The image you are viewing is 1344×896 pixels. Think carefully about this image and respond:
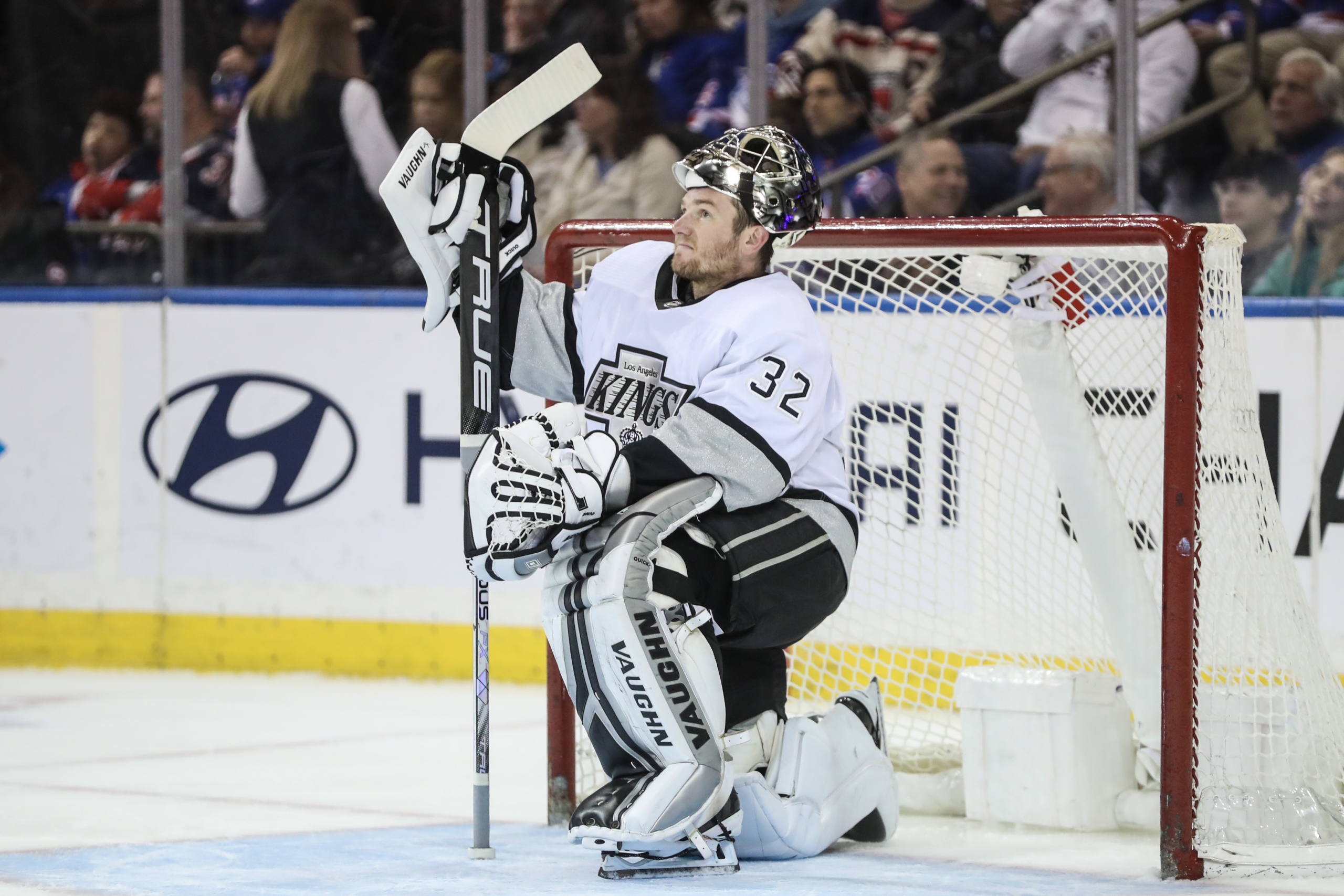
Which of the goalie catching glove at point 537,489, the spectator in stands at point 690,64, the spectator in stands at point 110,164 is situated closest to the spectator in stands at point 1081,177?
the spectator in stands at point 690,64

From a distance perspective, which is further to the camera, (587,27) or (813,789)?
(587,27)

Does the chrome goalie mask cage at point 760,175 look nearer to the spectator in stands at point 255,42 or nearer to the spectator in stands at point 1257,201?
the spectator in stands at point 1257,201

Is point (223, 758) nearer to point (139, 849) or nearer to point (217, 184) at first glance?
point (139, 849)

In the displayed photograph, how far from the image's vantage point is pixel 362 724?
14.5 ft

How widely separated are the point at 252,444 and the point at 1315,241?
2.76 m

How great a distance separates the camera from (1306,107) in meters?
4.56

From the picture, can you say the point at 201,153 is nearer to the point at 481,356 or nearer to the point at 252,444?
the point at 252,444

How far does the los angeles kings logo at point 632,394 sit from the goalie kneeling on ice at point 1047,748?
2.57 feet

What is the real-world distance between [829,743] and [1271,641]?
2.19 ft

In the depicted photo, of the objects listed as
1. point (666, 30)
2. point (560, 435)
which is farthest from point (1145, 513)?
point (666, 30)

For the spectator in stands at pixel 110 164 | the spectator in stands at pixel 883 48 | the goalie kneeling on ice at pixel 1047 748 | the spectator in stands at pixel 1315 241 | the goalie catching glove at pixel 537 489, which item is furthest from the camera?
the spectator in stands at pixel 110 164

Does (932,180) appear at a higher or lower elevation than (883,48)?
lower

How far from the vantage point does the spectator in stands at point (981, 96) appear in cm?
486

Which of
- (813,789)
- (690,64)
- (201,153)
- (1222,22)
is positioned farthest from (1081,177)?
(201,153)
